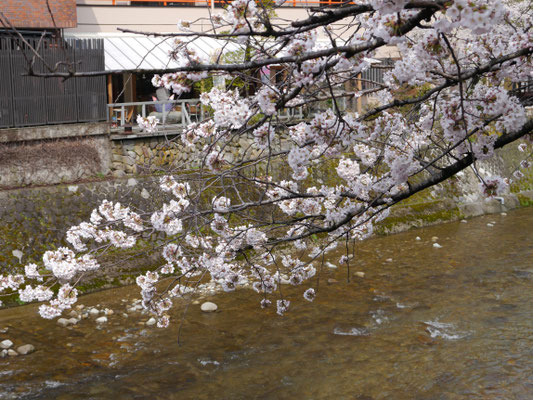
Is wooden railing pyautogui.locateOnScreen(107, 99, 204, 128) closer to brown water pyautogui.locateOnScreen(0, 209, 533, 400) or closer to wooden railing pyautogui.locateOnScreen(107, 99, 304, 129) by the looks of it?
wooden railing pyautogui.locateOnScreen(107, 99, 304, 129)

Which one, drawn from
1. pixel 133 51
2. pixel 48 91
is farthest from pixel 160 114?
pixel 133 51

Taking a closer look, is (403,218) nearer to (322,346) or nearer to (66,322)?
(322,346)

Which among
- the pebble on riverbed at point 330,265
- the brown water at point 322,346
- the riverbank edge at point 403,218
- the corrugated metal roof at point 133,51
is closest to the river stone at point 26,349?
the brown water at point 322,346

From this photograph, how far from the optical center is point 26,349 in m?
7.29

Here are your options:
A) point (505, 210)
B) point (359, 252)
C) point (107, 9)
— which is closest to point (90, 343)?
point (359, 252)

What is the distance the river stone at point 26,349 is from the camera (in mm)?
7257

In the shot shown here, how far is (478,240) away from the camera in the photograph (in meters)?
11.8

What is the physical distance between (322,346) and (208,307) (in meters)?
1.98

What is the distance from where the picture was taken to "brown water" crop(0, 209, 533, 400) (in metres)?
6.22

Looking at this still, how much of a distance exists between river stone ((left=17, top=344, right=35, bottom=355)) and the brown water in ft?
0.30

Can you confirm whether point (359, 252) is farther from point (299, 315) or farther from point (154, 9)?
point (154, 9)

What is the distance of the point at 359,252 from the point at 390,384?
519 centimetres

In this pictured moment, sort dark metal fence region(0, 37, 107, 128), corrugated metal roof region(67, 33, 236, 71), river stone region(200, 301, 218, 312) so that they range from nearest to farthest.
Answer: river stone region(200, 301, 218, 312) → dark metal fence region(0, 37, 107, 128) → corrugated metal roof region(67, 33, 236, 71)

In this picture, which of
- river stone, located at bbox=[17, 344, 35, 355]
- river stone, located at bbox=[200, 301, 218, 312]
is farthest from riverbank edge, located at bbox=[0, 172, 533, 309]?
river stone, located at bbox=[17, 344, 35, 355]
